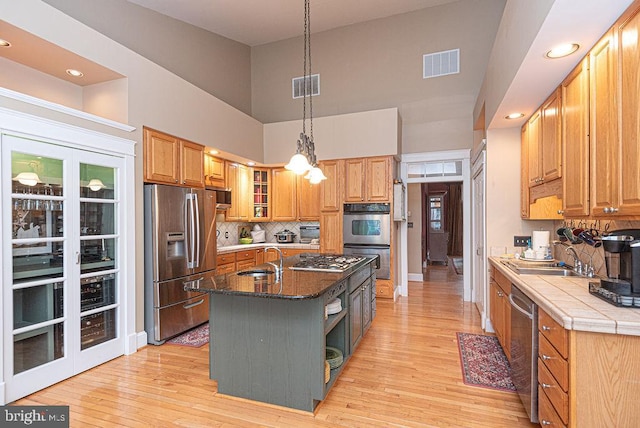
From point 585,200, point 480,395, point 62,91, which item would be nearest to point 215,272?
point 62,91

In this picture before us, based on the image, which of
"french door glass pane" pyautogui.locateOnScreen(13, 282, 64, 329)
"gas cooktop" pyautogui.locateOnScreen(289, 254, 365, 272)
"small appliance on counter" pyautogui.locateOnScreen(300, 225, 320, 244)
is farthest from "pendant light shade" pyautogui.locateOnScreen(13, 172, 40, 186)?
"small appliance on counter" pyautogui.locateOnScreen(300, 225, 320, 244)

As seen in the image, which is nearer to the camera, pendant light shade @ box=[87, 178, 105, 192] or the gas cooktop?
the gas cooktop

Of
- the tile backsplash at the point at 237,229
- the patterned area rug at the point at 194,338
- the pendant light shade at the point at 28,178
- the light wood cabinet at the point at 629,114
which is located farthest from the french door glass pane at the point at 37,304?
the light wood cabinet at the point at 629,114

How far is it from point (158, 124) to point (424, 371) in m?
3.66

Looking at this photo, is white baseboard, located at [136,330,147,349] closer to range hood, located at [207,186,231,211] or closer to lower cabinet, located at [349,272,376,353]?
range hood, located at [207,186,231,211]

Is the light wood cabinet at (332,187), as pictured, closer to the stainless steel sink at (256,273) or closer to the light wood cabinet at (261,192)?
the light wood cabinet at (261,192)

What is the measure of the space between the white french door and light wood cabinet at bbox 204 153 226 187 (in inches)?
65.9

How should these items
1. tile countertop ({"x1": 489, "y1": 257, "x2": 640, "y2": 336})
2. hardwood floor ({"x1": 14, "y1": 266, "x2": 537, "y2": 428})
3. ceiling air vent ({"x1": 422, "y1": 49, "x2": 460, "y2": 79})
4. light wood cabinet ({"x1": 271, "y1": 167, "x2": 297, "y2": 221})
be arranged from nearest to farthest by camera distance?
tile countertop ({"x1": 489, "y1": 257, "x2": 640, "y2": 336})
hardwood floor ({"x1": 14, "y1": 266, "x2": 537, "y2": 428})
ceiling air vent ({"x1": 422, "y1": 49, "x2": 460, "y2": 79})
light wood cabinet ({"x1": 271, "y1": 167, "x2": 297, "y2": 221})

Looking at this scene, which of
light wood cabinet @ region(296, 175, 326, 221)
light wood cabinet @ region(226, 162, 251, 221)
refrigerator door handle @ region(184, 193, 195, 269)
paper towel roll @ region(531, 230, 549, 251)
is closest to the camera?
paper towel roll @ region(531, 230, 549, 251)

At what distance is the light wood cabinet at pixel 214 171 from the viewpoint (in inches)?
194

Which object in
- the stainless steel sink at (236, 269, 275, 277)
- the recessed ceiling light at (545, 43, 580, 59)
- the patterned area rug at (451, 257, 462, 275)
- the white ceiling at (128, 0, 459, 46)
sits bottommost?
the patterned area rug at (451, 257, 462, 275)

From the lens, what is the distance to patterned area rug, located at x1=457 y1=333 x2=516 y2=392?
2.70 metres

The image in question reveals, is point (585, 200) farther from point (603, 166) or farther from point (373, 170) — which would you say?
point (373, 170)

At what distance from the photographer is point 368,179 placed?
5363 mm
